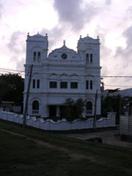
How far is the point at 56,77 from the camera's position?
70000 mm

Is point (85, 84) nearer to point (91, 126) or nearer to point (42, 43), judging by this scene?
point (42, 43)

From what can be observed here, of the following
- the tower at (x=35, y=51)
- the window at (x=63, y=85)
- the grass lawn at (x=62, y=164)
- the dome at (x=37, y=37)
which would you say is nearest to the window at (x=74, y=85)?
the window at (x=63, y=85)

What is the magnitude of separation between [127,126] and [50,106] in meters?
32.2

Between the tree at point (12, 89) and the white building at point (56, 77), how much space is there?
19.2 meters

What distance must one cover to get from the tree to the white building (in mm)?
19246

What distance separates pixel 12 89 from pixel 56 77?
2358cm

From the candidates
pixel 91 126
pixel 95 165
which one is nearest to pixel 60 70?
pixel 91 126

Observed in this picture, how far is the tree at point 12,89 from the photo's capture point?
8950cm

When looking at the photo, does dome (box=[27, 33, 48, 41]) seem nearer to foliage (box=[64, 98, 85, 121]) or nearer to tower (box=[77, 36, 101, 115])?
tower (box=[77, 36, 101, 115])

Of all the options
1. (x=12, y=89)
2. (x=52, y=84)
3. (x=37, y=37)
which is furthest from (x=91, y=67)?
(x=12, y=89)

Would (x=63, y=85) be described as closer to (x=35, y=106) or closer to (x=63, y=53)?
(x=63, y=53)

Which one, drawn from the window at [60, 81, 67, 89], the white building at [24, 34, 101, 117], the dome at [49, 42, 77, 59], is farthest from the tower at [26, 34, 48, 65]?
the window at [60, 81, 67, 89]

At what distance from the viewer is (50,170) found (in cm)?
1088

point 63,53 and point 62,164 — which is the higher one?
point 63,53
